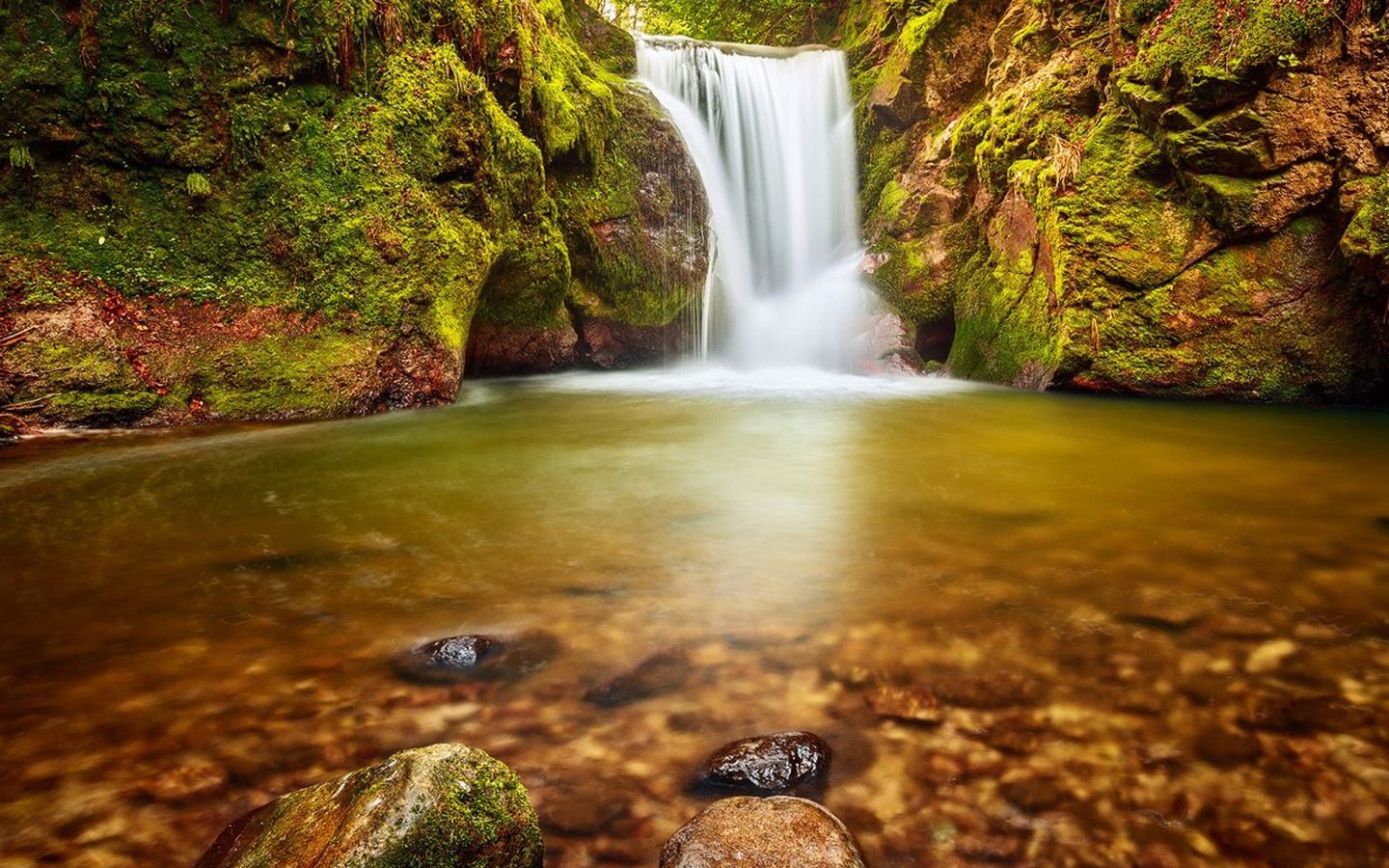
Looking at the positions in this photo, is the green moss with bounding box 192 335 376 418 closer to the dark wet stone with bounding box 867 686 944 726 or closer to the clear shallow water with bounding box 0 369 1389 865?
the clear shallow water with bounding box 0 369 1389 865

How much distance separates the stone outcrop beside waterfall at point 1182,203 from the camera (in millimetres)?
7098

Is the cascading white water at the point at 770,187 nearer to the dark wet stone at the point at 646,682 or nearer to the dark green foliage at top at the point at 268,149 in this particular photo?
the dark green foliage at top at the point at 268,149

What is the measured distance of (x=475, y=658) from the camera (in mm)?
2418

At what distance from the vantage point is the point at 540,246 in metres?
9.68

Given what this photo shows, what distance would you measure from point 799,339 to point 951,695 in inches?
418

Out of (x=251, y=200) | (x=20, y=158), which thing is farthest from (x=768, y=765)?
(x=20, y=158)

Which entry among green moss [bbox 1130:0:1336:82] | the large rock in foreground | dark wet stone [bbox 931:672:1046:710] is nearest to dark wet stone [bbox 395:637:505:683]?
the large rock in foreground

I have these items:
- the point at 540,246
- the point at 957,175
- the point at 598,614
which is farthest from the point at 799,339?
the point at 598,614

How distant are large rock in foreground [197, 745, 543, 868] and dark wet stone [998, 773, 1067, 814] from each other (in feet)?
3.73

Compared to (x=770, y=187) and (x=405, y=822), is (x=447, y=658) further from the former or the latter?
(x=770, y=187)

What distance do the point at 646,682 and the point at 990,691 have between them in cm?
108

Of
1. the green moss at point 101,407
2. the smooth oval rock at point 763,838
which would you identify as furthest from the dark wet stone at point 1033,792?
the green moss at point 101,407

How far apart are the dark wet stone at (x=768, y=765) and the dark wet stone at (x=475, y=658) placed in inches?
30.9

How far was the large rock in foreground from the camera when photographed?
1.30 meters
